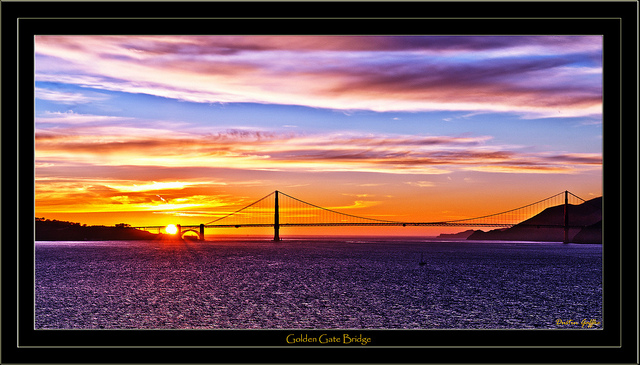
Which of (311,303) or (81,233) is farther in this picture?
(81,233)

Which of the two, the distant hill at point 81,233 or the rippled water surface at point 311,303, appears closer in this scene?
the rippled water surface at point 311,303

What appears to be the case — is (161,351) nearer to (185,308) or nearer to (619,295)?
(619,295)

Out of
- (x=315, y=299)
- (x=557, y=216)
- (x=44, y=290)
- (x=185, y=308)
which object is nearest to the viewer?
(x=185, y=308)

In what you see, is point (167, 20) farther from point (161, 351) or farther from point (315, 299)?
point (315, 299)

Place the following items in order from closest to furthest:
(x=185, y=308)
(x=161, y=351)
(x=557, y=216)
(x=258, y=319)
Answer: (x=161, y=351) < (x=258, y=319) < (x=185, y=308) < (x=557, y=216)

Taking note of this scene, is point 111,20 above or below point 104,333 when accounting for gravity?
above

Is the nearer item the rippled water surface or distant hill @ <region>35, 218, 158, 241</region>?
the rippled water surface

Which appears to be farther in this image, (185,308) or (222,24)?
(185,308)

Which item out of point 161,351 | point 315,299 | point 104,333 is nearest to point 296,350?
point 161,351

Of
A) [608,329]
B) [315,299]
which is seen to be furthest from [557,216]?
[608,329]
